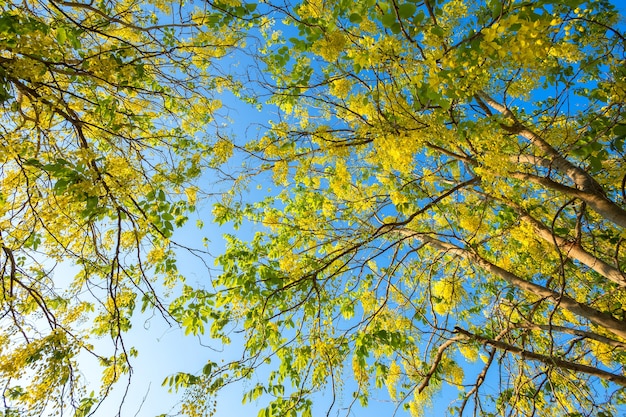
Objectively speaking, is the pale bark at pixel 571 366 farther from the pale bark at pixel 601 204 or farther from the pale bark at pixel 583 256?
the pale bark at pixel 601 204

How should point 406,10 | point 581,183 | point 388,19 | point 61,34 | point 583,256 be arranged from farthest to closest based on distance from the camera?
1. point 583,256
2. point 581,183
3. point 61,34
4. point 388,19
5. point 406,10

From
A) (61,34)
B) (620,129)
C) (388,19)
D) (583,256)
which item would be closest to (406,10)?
(388,19)

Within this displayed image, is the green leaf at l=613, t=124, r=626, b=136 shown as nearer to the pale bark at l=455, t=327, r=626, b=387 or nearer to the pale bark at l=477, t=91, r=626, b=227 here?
the pale bark at l=477, t=91, r=626, b=227

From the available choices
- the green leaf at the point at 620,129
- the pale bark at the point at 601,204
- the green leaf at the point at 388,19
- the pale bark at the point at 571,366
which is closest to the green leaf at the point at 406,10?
the green leaf at the point at 388,19

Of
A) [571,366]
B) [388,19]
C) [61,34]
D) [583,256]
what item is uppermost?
[61,34]

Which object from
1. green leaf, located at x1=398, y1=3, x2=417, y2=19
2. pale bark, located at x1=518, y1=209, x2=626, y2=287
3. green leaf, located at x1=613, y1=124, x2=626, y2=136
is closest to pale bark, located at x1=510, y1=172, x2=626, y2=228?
pale bark, located at x1=518, y1=209, x2=626, y2=287

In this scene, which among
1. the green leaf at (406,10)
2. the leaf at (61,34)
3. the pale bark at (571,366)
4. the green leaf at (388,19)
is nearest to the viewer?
the green leaf at (406,10)

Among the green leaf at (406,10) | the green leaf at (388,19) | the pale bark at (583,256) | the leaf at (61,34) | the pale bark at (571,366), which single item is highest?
the leaf at (61,34)

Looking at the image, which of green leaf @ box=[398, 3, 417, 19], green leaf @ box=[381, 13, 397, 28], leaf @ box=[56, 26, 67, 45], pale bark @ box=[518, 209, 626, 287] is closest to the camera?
green leaf @ box=[398, 3, 417, 19]

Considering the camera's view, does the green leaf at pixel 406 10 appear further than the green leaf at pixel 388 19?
No

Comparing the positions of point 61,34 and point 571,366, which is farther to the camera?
point 571,366

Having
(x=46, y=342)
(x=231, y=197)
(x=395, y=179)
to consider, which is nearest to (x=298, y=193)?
(x=231, y=197)

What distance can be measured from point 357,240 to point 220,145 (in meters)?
1.81

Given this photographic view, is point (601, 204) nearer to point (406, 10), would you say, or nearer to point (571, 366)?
point (571, 366)
